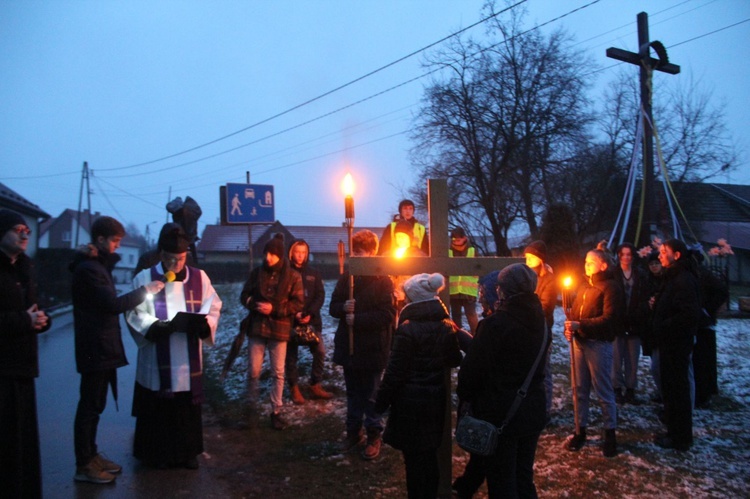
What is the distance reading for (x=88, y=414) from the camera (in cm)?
486

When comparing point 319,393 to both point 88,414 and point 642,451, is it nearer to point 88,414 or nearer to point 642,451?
point 88,414

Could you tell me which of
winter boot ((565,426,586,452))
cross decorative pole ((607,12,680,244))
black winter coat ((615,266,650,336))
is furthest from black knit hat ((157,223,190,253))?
cross decorative pole ((607,12,680,244))

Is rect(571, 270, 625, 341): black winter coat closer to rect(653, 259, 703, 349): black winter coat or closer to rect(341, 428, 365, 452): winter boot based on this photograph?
rect(653, 259, 703, 349): black winter coat

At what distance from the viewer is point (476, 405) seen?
3.74m

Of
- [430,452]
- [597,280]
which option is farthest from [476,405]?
[597,280]

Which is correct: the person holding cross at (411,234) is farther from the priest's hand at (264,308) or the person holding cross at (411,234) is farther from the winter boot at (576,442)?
the winter boot at (576,442)

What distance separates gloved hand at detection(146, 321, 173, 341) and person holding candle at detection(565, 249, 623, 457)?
3.63m

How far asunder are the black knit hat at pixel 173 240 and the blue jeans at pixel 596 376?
3.77 meters

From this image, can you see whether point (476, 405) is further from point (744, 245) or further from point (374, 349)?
point (744, 245)

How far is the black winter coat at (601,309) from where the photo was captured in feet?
17.7

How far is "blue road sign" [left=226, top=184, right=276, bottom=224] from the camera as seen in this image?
1048cm

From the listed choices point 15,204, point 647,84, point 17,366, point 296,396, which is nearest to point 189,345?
point 17,366

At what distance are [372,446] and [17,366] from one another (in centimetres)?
295

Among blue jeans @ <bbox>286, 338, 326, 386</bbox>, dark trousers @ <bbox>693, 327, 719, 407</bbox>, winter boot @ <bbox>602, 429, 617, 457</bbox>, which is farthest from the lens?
blue jeans @ <bbox>286, 338, 326, 386</bbox>
